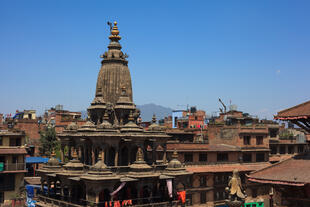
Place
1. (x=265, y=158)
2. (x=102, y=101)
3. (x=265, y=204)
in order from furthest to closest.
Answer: (x=265, y=158)
(x=265, y=204)
(x=102, y=101)

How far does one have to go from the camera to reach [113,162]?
44.1 meters

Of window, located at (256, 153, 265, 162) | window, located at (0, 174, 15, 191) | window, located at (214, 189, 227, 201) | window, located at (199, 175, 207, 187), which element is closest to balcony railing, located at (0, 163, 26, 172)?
window, located at (0, 174, 15, 191)

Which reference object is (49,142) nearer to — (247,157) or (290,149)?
(247,157)

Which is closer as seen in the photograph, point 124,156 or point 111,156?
point 111,156

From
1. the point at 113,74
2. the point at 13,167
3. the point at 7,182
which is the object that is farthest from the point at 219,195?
the point at 7,182

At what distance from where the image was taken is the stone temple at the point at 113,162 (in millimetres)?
39906

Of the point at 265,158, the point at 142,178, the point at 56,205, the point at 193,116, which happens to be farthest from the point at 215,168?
the point at 193,116

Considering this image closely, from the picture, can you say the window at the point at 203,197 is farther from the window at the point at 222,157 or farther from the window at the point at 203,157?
the window at the point at 222,157

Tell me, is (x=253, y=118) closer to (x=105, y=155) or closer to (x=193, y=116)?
(x=193, y=116)

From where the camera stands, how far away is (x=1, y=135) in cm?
5588

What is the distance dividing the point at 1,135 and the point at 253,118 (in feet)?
150

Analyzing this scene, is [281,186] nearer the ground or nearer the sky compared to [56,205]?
nearer the sky

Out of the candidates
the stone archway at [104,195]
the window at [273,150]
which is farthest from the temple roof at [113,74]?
the window at [273,150]

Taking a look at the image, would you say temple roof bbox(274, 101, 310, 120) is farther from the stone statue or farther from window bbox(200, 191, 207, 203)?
window bbox(200, 191, 207, 203)
